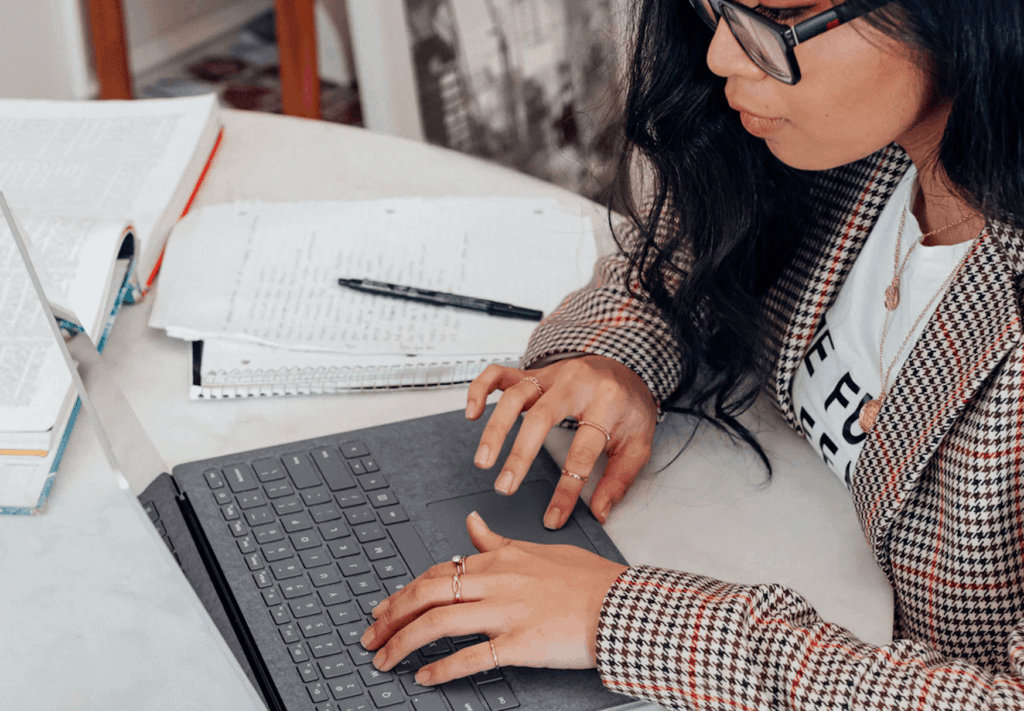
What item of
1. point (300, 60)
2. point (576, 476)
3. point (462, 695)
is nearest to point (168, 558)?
point (462, 695)

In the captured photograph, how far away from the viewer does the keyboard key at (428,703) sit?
2.02ft

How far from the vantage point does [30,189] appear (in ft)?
3.48

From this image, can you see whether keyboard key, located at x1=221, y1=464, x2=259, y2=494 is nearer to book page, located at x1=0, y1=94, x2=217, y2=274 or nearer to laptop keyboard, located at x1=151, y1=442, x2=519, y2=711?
laptop keyboard, located at x1=151, y1=442, x2=519, y2=711

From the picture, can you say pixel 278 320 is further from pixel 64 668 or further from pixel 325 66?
pixel 325 66

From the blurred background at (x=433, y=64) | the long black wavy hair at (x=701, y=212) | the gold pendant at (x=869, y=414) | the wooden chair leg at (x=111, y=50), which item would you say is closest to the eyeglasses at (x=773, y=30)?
the long black wavy hair at (x=701, y=212)

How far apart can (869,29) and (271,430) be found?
55 centimetres

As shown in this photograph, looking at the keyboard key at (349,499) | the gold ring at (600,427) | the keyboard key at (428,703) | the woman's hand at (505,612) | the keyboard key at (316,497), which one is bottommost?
the keyboard key at (428,703)

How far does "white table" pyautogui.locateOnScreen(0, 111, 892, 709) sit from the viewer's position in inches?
24.3

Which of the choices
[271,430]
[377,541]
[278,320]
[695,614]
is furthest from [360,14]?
[695,614]

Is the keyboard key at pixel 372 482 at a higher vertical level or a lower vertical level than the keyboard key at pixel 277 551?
higher

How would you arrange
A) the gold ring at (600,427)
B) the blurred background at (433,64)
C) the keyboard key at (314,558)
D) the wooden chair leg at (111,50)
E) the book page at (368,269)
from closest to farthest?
1. the keyboard key at (314,558)
2. the gold ring at (600,427)
3. the book page at (368,269)
4. the blurred background at (433,64)
5. the wooden chair leg at (111,50)

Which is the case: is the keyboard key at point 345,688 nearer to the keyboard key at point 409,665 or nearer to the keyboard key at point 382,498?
the keyboard key at point 409,665

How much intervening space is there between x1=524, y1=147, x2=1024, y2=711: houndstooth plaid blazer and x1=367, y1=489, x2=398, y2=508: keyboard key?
0.19 m

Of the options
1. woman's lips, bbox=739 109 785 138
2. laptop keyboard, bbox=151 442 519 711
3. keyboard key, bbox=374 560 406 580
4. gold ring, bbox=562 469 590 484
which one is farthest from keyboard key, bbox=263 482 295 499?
woman's lips, bbox=739 109 785 138
